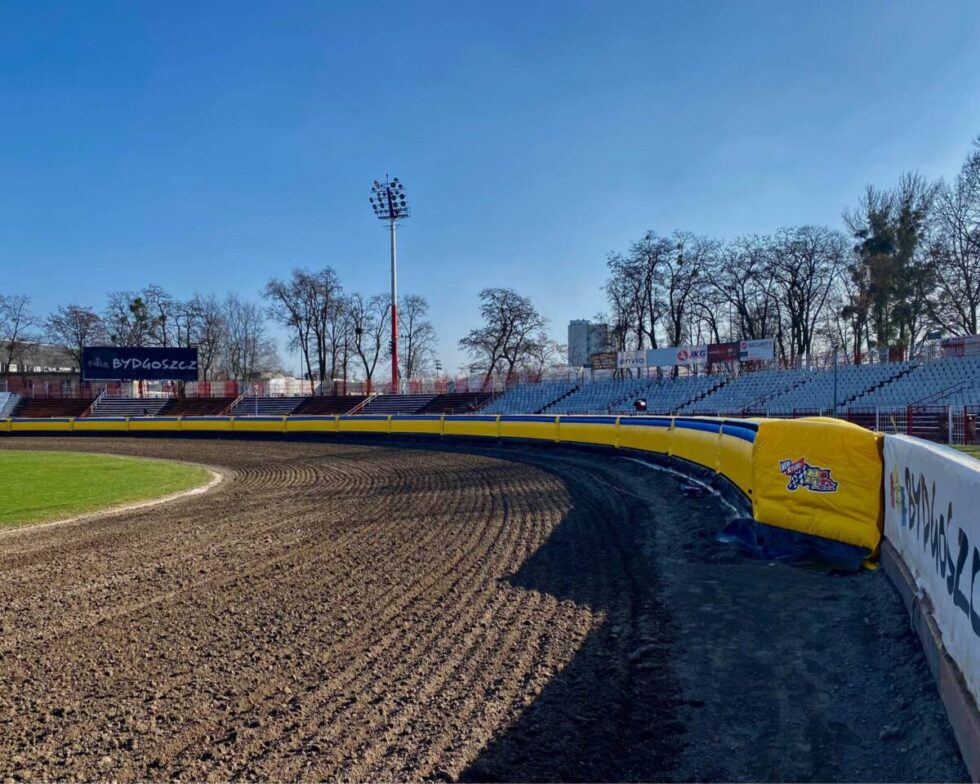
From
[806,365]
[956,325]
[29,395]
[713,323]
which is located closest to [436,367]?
[713,323]

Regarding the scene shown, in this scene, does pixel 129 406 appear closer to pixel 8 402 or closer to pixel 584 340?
pixel 8 402

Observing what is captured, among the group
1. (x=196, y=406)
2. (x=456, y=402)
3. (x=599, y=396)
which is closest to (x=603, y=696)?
(x=599, y=396)

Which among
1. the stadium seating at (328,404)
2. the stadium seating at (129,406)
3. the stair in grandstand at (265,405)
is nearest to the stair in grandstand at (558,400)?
the stadium seating at (328,404)

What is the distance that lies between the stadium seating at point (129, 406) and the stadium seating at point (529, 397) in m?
28.4

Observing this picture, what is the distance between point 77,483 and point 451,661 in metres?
13.8

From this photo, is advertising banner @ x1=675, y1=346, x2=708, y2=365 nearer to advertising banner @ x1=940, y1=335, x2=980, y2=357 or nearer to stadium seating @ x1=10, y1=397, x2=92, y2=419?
advertising banner @ x1=940, y1=335, x2=980, y2=357

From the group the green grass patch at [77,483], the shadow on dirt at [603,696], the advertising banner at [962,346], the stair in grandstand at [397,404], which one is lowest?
the green grass patch at [77,483]

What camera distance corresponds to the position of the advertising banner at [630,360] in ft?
142

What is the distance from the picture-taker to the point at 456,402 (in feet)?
153

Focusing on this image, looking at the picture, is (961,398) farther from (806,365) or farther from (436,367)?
(436,367)

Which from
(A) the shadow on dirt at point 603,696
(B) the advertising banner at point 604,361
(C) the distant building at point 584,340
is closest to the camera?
(A) the shadow on dirt at point 603,696

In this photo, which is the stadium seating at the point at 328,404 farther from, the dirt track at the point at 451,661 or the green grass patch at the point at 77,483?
the dirt track at the point at 451,661

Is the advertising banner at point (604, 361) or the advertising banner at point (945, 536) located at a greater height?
the advertising banner at point (604, 361)

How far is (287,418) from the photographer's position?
34281 mm
